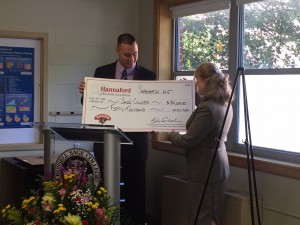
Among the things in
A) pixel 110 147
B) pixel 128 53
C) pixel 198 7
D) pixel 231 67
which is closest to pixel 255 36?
pixel 231 67

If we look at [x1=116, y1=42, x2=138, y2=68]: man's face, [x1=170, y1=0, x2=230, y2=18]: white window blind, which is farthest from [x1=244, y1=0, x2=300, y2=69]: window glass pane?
[x1=116, y1=42, x2=138, y2=68]: man's face

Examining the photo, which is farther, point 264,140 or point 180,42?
point 180,42

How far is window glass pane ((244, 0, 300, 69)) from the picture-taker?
349 centimetres

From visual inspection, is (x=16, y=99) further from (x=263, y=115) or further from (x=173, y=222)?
(x=263, y=115)

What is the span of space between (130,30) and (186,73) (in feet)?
2.84

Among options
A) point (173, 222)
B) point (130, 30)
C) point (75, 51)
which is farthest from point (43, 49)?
point (173, 222)

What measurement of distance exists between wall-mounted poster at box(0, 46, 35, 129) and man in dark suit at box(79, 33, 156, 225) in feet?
3.52

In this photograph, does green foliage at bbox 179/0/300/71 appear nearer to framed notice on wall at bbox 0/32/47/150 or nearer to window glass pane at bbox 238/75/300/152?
window glass pane at bbox 238/75/300/152

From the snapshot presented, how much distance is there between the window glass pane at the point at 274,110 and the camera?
3.51 metres

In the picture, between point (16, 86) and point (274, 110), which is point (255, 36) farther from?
point (16, 86)

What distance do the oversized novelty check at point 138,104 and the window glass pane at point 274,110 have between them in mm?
614

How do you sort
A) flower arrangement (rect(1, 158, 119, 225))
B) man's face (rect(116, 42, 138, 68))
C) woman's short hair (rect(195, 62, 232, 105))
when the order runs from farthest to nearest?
man's face (rect(116, 42, 138, 68)) → woman's short hair (rect(195, 62, 232, 105)) → flower arrangement (rect(1, 158, 119, 225))

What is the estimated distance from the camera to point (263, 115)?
3760mm

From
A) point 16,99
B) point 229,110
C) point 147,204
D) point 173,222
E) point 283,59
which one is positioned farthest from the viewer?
point 147,204
